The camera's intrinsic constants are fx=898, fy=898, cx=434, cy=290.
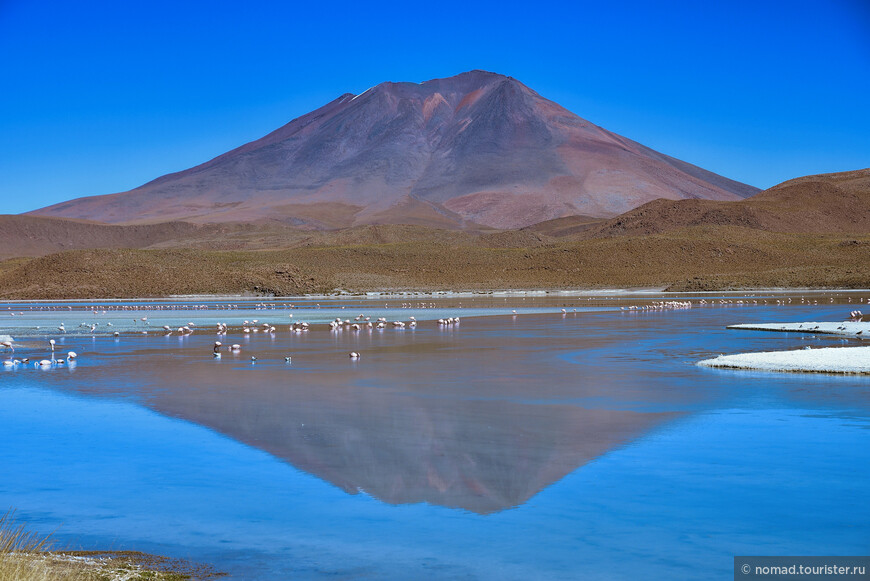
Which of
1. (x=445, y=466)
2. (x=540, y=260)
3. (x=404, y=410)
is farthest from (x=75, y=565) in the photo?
(x=540, y=260)

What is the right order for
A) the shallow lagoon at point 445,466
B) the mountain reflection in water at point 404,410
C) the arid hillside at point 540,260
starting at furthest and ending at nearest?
the arid hillside at point 540,260 < the mountain reflection in water at point 404,410 < the shallow lagoon at point 445,466

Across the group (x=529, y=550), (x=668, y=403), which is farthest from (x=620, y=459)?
(x=668, y=403)

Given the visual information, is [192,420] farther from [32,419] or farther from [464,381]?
[464,381]

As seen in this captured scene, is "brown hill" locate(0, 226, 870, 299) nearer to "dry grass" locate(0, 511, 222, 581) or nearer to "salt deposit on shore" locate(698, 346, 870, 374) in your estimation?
"salt deposit on shore" locate(698, 346, 870, 374)

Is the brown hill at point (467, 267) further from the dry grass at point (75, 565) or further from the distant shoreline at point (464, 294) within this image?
the dry grass at point (75, 565)

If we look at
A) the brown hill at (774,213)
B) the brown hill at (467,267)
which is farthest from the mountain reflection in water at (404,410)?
the brown hill at (774,213)

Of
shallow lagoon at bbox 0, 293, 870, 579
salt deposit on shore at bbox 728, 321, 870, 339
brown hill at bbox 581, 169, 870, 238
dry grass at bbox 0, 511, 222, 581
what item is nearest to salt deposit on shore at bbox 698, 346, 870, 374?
shallow lagoon at bbox 0, 293, 870, 579
